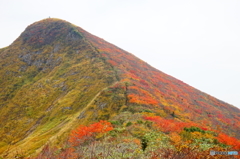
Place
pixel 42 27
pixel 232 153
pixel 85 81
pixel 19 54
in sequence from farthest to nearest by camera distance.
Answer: pixel 42 27, pixel 19 54, pixel 85 81, pixel 232 153

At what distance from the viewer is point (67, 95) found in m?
41.4

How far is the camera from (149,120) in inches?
930

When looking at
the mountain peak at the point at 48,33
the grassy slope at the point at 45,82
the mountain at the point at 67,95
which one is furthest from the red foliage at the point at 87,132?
the mountain peak at the point at 48,33

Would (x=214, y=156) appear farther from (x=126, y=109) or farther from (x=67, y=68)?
(x=67, y=68)

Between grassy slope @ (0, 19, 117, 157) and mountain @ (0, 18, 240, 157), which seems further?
grassy slope @ (0, 19, 117, 157)

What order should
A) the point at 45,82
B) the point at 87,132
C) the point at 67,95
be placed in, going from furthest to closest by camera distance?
the point at 45,82
the point at 67,95
the point at 87,132

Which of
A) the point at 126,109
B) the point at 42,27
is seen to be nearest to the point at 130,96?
the point at 126,109

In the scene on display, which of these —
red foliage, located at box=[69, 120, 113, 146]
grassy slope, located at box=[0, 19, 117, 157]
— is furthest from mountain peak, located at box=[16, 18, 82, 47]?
red foliage, located at box=[69, 120, 113, 146]

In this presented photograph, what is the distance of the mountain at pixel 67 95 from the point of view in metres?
29.4

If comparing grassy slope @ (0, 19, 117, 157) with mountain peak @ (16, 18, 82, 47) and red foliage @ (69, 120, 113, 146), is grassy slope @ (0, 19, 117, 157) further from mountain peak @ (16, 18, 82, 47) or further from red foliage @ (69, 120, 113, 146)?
red foliage @ (69, 120, 113, 146)

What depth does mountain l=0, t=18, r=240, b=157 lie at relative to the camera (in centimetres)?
2942

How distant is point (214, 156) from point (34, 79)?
53.9 m

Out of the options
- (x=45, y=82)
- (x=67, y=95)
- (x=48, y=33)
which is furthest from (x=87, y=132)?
(x=48, y=33)

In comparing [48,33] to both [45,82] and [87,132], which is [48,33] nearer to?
[45,82]
